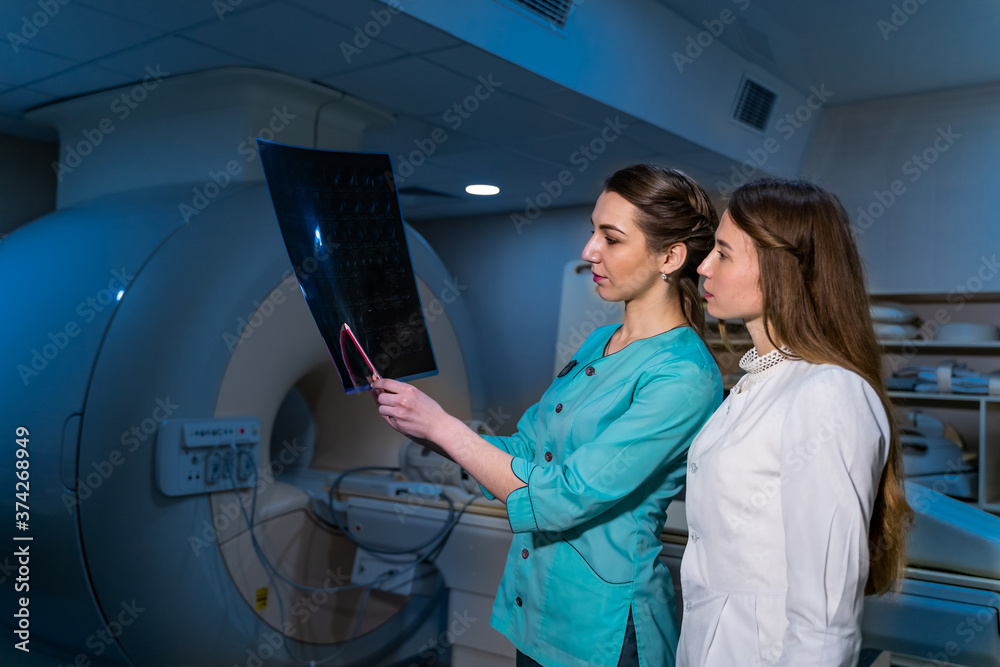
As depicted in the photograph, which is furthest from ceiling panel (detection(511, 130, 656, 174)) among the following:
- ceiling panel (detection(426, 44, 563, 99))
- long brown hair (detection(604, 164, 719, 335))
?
long brown hair (detection(604, 164, 719, 335))

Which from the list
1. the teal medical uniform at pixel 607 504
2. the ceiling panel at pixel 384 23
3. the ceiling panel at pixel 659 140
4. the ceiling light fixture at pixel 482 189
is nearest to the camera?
the teal medical uniform at pixel 607 504

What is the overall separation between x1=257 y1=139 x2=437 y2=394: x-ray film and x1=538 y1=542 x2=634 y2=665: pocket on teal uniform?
1.20 ft

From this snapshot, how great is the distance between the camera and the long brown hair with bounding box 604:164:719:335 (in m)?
1.17

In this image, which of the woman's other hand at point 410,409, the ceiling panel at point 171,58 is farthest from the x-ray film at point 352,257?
the ceiling panel at point 171,58

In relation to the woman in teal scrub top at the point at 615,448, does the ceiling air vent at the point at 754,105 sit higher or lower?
higher

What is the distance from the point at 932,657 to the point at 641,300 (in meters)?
0.84

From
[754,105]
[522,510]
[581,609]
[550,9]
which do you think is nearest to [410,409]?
[522,510]

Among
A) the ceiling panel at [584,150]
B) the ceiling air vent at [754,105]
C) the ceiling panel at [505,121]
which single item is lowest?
the ceiling panel at [505,121]

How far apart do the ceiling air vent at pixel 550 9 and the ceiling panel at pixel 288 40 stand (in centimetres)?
33

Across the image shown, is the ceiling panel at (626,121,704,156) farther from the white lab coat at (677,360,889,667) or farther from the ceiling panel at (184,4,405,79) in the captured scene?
the white lab coat at (677,360,889,667)

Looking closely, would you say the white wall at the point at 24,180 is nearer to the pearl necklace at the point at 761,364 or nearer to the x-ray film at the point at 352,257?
the x-ray film at the point at 352,257

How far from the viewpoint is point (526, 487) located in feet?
3.50

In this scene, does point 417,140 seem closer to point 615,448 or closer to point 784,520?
point 615,448

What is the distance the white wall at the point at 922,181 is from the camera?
306 cm
